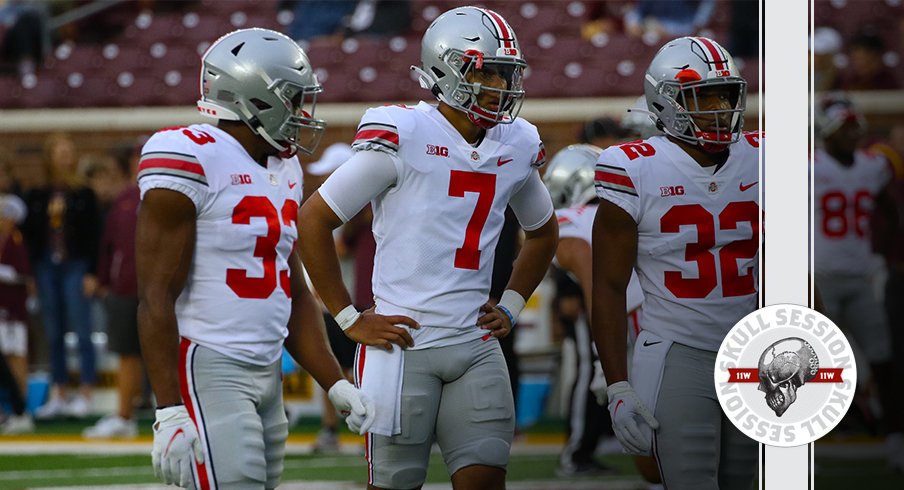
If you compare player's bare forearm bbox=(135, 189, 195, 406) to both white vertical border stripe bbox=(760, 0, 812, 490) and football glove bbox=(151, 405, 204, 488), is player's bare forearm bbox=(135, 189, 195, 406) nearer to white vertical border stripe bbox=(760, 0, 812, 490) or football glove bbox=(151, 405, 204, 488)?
football glove bbox=(151, 405, 204, 488)

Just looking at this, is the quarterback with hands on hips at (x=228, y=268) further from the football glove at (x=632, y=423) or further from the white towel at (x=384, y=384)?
the football glove at (x=632, y=423)

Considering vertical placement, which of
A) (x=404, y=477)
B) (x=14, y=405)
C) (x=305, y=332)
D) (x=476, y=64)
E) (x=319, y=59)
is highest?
(x=319, y=59)

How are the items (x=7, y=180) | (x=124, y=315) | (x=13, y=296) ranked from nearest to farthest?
Result: (x=124, y=315)
(x=13, y=296)
(x=7, y=180)

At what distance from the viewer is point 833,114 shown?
4.93 ft

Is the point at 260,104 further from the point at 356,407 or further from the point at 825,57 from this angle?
A: the point at 825,57

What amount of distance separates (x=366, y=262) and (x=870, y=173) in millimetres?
3378

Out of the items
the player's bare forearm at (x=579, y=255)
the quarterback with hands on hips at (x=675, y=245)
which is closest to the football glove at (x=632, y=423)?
A: the quarterback with hands on hips at (x=675, y=245)

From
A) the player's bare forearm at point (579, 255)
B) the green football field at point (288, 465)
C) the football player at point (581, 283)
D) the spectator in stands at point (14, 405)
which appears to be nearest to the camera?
the football player at point (581, 283)

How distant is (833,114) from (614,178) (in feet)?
2.23

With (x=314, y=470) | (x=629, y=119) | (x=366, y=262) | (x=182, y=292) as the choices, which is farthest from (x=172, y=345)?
(x=366, y=262)

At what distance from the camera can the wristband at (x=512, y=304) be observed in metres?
2.25

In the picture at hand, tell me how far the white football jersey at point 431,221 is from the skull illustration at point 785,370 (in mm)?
732

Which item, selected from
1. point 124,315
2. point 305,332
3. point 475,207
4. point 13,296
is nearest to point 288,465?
point 124,315

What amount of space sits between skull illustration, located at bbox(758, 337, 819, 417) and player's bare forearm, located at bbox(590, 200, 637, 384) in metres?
0.70
